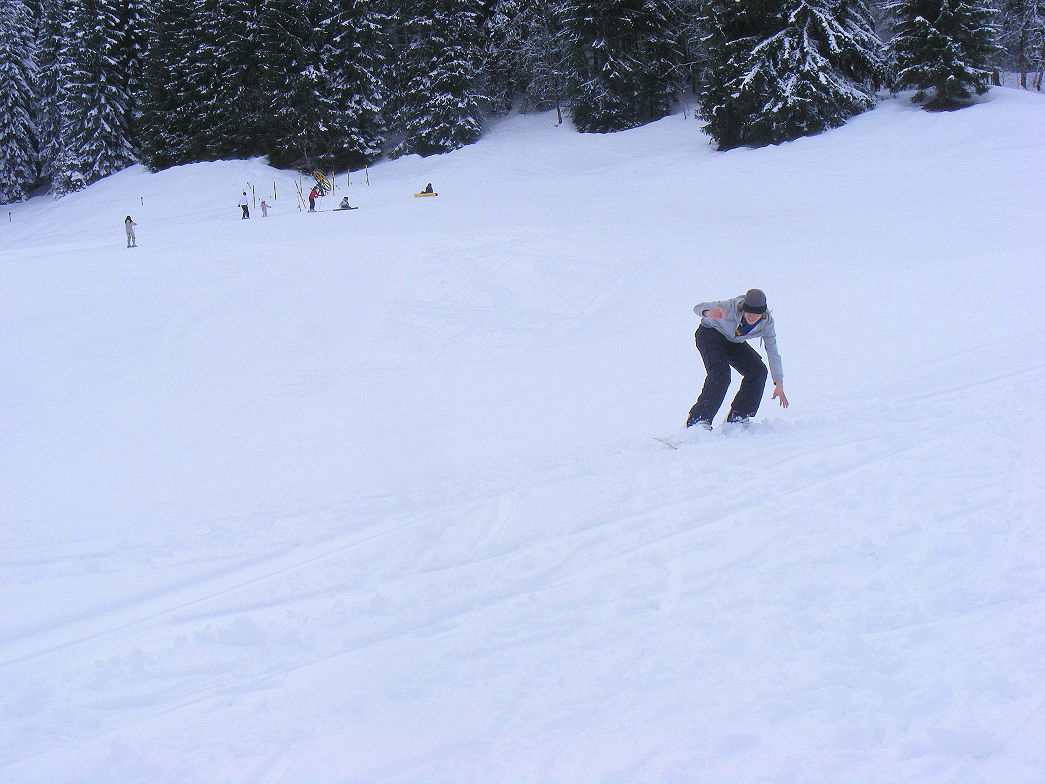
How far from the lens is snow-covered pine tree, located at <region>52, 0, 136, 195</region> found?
36.4 meters

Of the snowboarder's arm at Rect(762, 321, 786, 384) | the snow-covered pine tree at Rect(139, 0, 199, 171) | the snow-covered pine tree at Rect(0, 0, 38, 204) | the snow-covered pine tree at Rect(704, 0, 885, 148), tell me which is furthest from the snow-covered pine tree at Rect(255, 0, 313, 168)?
the snowboarder's arm at Rect(762, 321, 786, 384)

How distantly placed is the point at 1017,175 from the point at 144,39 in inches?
1714

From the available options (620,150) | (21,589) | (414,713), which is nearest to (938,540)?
(414,713)

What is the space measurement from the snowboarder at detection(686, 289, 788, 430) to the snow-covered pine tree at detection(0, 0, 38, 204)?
46.0 metres

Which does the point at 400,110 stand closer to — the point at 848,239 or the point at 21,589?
the point at 848,239

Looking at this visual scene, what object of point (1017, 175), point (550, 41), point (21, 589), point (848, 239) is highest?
point (550, 41)

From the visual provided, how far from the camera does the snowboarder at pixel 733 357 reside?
6.29 m

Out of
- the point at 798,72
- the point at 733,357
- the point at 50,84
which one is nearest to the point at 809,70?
the point at 798,72

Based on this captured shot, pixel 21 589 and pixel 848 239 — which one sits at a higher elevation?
pixel 848 239

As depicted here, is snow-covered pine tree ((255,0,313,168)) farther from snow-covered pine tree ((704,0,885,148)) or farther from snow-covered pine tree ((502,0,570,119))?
snow-covered pine tree ((704,0,885,148))

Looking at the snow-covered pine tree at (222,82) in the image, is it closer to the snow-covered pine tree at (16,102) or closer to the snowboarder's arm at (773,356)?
the snow-covered pine tree at (16,102)

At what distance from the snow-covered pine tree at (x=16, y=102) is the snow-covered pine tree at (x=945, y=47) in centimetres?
4400

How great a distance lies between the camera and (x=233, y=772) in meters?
2.83

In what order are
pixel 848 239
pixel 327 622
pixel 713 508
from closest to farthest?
pixel 327 622
pixel 713 508
pixel 848 239
